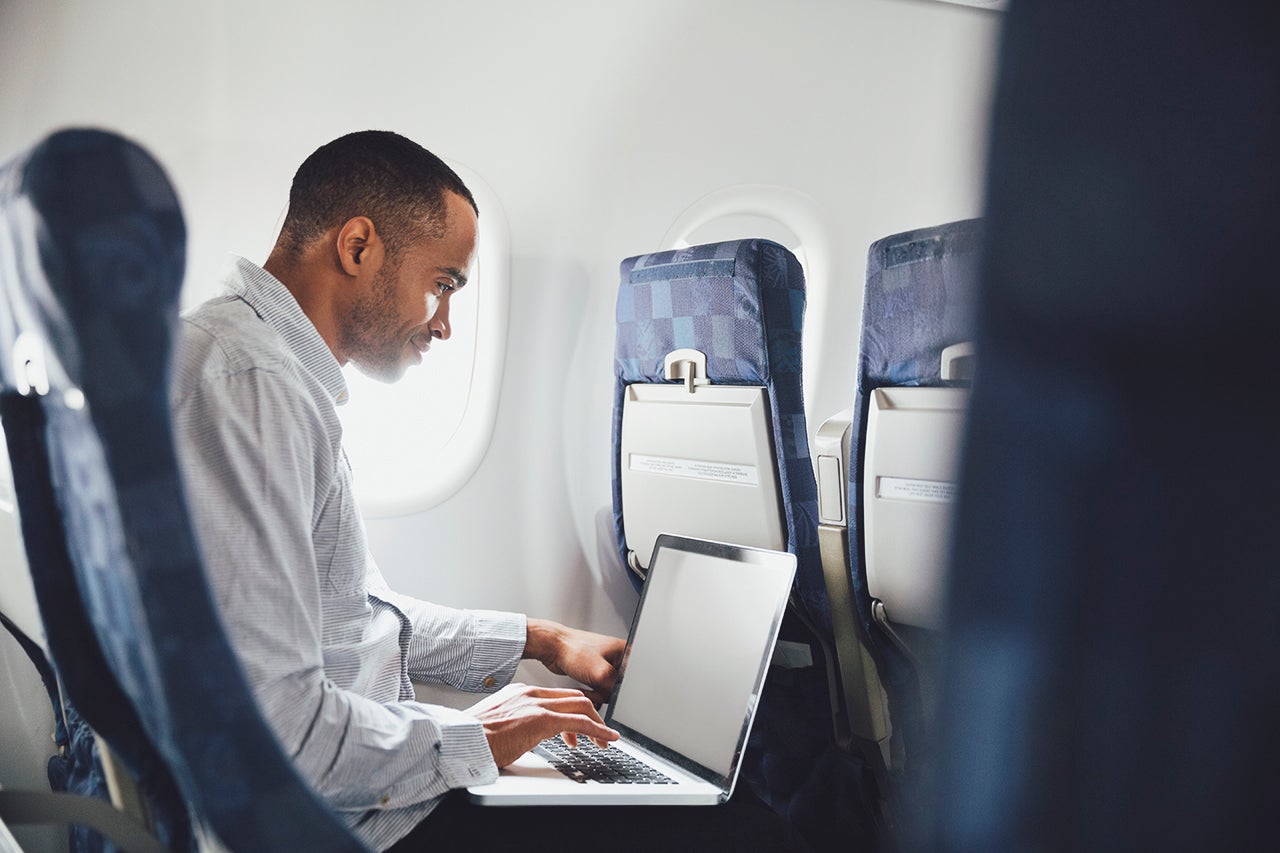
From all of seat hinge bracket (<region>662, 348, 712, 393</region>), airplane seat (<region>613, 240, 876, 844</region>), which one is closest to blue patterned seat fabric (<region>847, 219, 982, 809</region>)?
airplane seat (<region>613, 240, 876, 844</region>)

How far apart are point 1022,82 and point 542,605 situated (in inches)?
89.1

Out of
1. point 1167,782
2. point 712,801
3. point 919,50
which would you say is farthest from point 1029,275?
point 919,50

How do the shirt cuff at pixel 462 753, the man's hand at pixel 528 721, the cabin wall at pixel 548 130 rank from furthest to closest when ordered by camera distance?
1. the cabin wall at pixel 548 130
2. the man's hand at pixel 528 721
3. the shirt cuff at pixel 462 753

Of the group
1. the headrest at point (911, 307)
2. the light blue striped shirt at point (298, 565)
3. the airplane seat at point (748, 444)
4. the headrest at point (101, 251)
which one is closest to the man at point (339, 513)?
the light blue striped shirt at point (298, 565)

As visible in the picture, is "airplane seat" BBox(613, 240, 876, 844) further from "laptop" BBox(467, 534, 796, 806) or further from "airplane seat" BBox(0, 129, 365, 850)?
"airplane seat" BBox(0, 129, 365, 850)

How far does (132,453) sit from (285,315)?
77 cm

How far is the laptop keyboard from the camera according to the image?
149cm

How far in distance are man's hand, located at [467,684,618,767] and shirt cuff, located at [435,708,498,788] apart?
0.08m

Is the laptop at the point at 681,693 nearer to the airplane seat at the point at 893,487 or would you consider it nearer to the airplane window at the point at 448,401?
the airplane seat at the point at 893,487

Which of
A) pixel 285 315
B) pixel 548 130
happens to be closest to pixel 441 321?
pixel 285 315

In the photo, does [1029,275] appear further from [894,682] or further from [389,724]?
[894,682]

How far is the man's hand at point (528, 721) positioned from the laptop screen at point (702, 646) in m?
0.23

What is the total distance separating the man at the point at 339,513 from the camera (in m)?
0.90

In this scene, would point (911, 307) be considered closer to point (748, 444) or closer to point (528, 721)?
point (748, 444)
